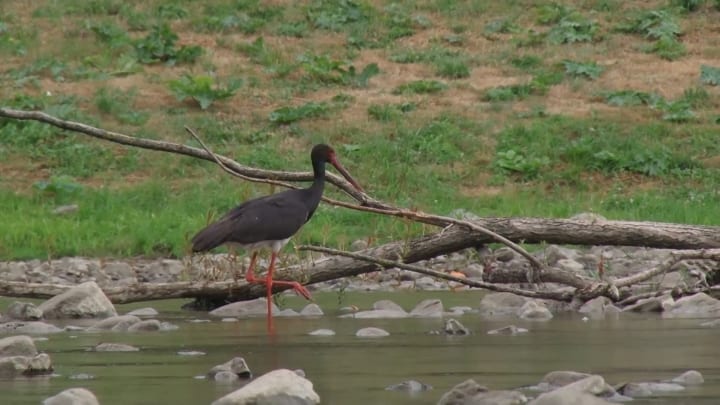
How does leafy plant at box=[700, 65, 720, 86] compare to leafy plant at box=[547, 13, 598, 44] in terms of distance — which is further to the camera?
leafy plant at box=[547, 13, 598, 44]

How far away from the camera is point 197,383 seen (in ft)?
26.3

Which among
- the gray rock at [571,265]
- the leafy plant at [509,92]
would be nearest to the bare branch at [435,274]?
the gray rock at [571,265]

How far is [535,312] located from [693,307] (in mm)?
1068

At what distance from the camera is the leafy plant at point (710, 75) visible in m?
23.6

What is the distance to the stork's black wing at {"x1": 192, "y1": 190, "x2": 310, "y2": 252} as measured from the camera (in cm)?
1159

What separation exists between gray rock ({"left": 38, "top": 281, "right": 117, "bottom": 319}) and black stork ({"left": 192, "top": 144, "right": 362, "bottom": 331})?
2.65 ft

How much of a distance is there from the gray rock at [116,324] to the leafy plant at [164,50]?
13.8 metres

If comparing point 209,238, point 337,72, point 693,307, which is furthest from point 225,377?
point 337,72

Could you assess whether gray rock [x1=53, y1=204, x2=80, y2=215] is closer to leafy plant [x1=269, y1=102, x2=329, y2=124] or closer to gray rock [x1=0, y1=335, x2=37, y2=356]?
leafy plant [x1=269, y1=102, x2=329, y2=124]

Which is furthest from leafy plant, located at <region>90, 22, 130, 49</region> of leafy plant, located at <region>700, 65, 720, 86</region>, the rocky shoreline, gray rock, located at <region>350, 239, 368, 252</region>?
Answer: gray rock, located at <region>350, 239, 368, 252</region>

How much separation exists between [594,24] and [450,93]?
4250 mm

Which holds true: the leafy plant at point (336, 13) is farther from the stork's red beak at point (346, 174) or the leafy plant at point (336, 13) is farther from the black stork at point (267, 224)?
the black stork at point (267, 224)

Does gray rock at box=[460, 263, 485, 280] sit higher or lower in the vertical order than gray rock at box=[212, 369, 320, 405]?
lower

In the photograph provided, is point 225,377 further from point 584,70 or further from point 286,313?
point 584,70
